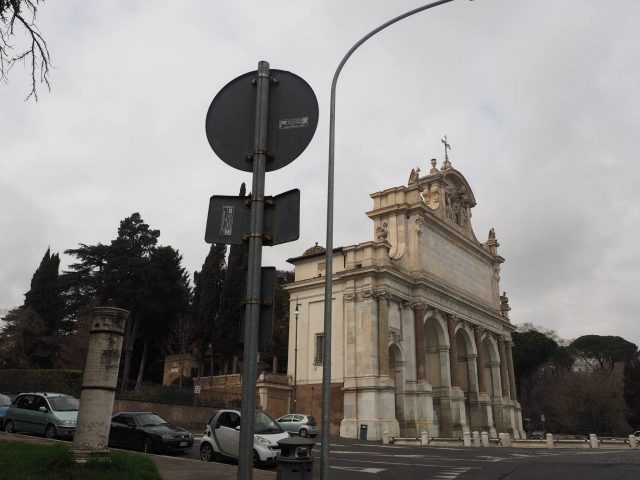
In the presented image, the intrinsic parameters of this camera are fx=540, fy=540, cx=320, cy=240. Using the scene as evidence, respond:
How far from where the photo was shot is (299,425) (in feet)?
92.1

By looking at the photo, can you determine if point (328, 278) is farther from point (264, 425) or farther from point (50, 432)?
point (50, 432)

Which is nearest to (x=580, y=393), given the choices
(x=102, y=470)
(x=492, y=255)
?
(x=492, y=255)

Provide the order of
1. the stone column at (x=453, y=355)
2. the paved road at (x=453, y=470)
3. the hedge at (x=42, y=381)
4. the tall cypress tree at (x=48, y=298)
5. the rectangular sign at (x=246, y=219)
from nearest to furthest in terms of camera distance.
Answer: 1. the rectangular sign at (x=246, y=219)
2. the paved road at (x=453, y=470)
3. the hedge at (x=42, y=381)
4. the stone column at (x=453, y=355)
5. the tall cypress tree at (x=48, y=298)

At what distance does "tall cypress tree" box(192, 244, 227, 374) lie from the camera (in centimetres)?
4806

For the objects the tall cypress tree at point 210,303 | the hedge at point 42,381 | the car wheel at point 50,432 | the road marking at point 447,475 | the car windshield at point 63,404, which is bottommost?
the road marking at point 447,475

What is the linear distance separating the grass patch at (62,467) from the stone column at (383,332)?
2991cm

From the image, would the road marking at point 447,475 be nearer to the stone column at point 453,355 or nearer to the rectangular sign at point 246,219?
the rectangular sign at point 246,219

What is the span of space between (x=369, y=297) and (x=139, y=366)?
29.8 meters

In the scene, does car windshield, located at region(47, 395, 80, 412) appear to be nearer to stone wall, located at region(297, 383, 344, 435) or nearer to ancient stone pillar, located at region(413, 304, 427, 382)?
stone wall, located at region(297, 383, 344, 435)

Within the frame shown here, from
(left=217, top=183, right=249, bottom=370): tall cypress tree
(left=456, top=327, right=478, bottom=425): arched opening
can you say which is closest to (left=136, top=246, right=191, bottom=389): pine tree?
(left=217, top=183, right=249, bottom=370): tall cypress tree

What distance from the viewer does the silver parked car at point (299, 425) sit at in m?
27.0

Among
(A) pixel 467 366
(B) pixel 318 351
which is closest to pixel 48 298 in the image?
(B) pixel 318 351

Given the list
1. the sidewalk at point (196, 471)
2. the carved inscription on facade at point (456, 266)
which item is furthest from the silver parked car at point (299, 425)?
the carved inscription on facade at point (456, 266)

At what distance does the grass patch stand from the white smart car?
214 inches
